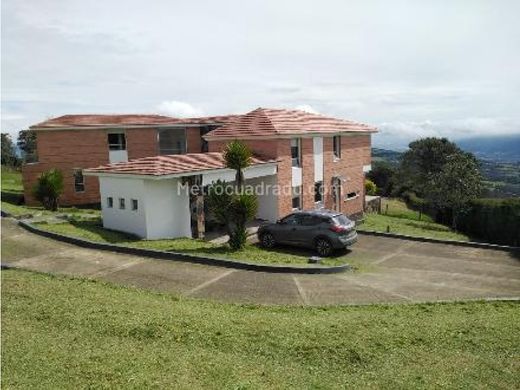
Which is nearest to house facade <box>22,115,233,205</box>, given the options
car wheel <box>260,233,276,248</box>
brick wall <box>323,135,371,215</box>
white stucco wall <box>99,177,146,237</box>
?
brick wall <box>323,135,371,215</box>

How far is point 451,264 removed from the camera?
1662cm

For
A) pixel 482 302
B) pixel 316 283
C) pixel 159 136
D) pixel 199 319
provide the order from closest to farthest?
pixel 199 319 < pixel 482 302 < pixel 316 283 < pixel 159 136

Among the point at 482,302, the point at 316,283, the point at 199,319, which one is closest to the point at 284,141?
the point at 316,283

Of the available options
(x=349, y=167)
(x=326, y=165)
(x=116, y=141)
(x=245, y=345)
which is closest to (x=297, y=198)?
(x=326, y=165)

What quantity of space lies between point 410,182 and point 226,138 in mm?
42142

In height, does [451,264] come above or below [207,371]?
below

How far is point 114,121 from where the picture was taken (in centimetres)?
2934

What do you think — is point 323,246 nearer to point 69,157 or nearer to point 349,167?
point 349,167

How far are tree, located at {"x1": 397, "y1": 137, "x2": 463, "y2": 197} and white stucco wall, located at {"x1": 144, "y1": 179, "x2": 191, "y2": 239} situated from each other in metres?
48.4

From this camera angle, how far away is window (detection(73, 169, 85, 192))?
28375 millimetres

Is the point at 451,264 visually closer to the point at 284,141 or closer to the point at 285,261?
the point at 285,261

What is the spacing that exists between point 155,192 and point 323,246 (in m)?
6.48

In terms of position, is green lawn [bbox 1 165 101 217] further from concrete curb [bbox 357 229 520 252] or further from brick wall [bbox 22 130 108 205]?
concrete curb [bbox 357 229 520 252]

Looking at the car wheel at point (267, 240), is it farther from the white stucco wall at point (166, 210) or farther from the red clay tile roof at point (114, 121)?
the red clay tile roof at point (114, 121)
